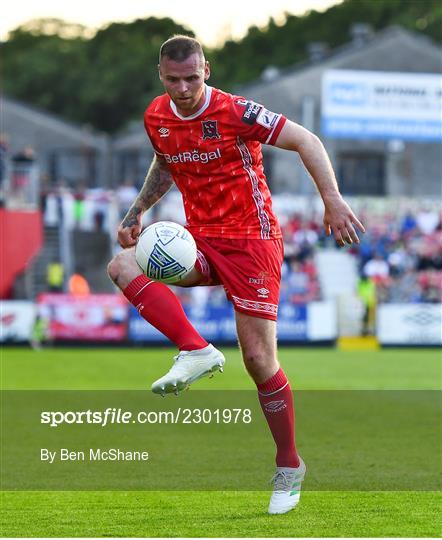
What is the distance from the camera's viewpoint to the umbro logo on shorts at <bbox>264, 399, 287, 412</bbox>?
7.25 m

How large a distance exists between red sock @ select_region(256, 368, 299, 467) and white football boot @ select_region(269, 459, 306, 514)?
0.27 ft

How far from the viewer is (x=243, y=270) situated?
7.10m

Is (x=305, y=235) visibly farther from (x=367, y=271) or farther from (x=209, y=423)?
(x=209, y=423)

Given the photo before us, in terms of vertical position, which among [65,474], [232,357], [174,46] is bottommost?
[232,357]

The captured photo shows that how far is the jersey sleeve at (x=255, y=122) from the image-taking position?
6883 mm

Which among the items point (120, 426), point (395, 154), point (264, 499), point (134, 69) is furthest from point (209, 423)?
point (134, 69)

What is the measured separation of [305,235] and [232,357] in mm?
9072

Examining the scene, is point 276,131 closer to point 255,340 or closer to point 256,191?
point 256,191

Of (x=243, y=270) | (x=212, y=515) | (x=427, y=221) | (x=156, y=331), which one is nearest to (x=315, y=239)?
(x=427, y=221)

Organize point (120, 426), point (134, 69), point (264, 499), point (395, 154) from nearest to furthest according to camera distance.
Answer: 1. point (264, 499)
2. point (120, 426)
3. point (395, 154)
4. point (134, 69)

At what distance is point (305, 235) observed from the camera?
32.8 meters

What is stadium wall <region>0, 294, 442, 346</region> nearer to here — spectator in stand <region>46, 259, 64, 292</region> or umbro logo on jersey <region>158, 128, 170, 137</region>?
spectator in stand <region>46, 259, 64, 292</region>

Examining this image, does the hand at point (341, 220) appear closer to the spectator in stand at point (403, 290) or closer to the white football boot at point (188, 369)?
the white football boot at point (188, 369)

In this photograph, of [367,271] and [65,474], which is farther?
[367,271]
